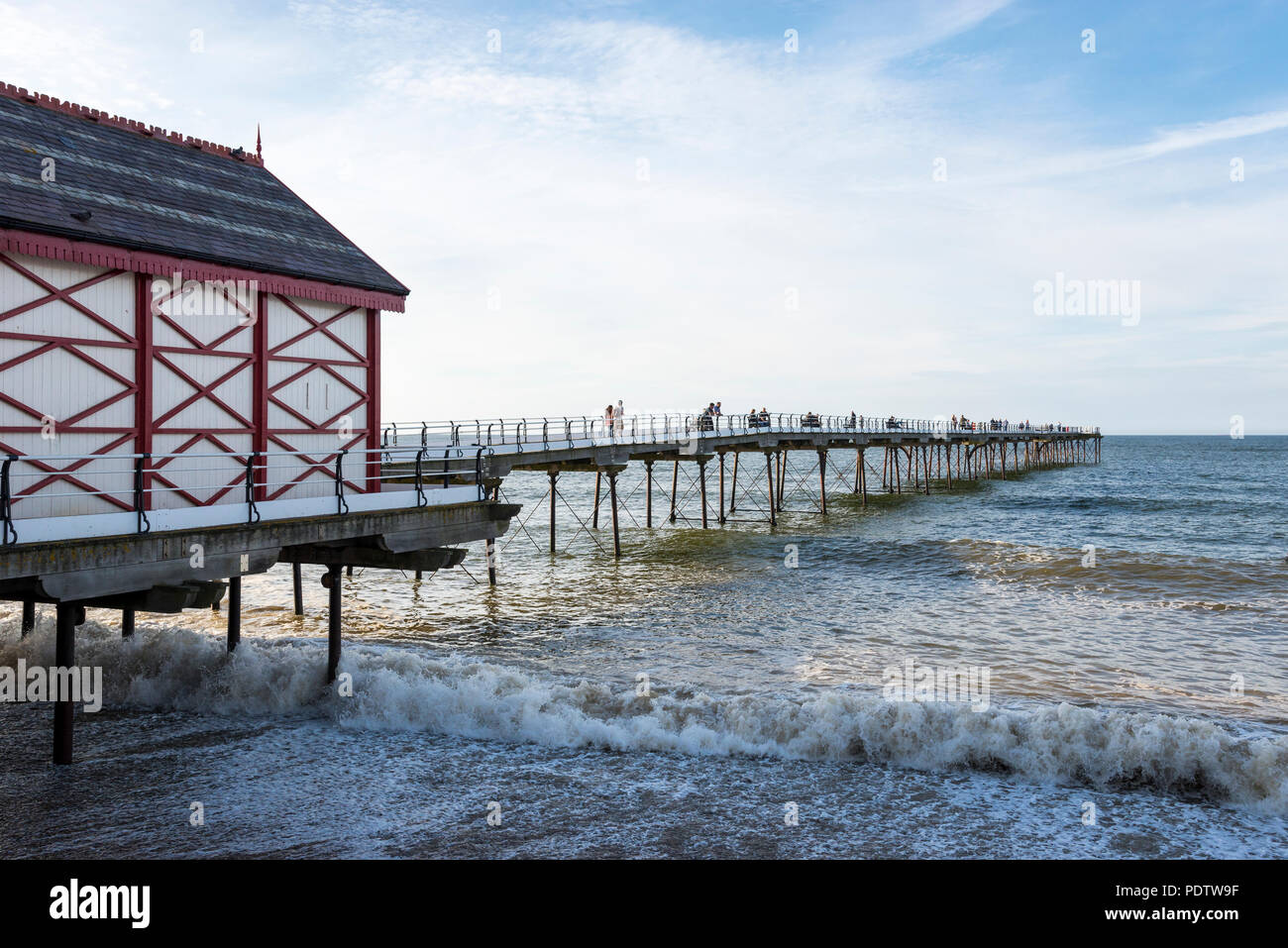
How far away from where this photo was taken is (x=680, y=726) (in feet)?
37.3

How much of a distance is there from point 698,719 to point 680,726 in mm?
298

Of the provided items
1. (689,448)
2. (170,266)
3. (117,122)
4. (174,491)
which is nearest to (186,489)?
(174,491)

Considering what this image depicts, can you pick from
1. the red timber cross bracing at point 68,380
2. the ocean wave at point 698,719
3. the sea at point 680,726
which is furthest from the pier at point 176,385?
the sea at point 680,726

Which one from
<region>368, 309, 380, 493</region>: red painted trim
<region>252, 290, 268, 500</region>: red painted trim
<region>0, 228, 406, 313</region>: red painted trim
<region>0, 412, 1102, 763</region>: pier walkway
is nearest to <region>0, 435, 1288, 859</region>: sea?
<region>0, 412, 1102, 763</region>: pier walkway

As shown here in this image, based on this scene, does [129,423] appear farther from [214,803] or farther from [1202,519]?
[1202,519]

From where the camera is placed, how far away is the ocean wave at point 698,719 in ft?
32.5

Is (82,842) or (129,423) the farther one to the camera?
(129,423)

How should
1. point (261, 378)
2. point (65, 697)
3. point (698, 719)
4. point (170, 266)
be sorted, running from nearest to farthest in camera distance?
point (65, 697), point (170, 266), point (698, 719), point (261, 378)

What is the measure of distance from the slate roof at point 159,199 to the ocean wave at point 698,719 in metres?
6.11

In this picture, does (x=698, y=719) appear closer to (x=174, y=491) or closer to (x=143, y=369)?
(x=174, y=491)

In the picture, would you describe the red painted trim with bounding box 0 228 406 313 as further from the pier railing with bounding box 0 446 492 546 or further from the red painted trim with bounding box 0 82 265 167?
the red painted trim with bounding box 0 82 265 167

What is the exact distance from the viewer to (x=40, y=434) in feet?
32.5
